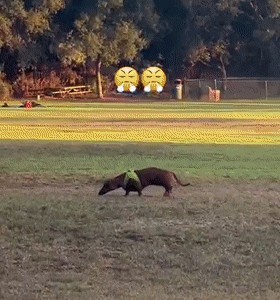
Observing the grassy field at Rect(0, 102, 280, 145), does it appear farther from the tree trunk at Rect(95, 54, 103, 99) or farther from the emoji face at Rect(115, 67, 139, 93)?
the tree trunk at Rect(95, 54, 103, 99)

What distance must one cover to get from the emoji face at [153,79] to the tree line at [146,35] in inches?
75.0

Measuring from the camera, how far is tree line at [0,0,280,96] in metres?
76.9

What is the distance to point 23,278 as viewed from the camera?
11047 millimetres

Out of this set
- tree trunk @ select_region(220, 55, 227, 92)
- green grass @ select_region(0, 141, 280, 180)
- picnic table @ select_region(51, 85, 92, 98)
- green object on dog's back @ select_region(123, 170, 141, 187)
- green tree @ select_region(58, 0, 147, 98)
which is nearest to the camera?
green object on dog's back @ select_region(123, 170, 141, 187)

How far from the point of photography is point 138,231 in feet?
43.2

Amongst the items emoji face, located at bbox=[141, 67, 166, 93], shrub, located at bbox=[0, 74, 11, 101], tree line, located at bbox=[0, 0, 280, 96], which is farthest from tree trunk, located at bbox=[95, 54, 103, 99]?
A: shrub, located at bbox=[0, 74, 11, 101]

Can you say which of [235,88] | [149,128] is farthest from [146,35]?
[149,128]

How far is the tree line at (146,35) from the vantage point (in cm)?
7688

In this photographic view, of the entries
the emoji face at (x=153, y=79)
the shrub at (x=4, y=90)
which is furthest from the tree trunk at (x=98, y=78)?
the shrub at (x=4, y=90)

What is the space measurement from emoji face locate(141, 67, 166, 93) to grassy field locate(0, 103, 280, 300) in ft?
178

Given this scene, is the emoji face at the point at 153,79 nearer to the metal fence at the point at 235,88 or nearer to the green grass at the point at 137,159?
the metal fence at the point at 235,88

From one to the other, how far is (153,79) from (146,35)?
11.6 ft

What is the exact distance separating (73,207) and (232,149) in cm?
1326

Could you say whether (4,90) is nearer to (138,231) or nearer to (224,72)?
(224,72)
